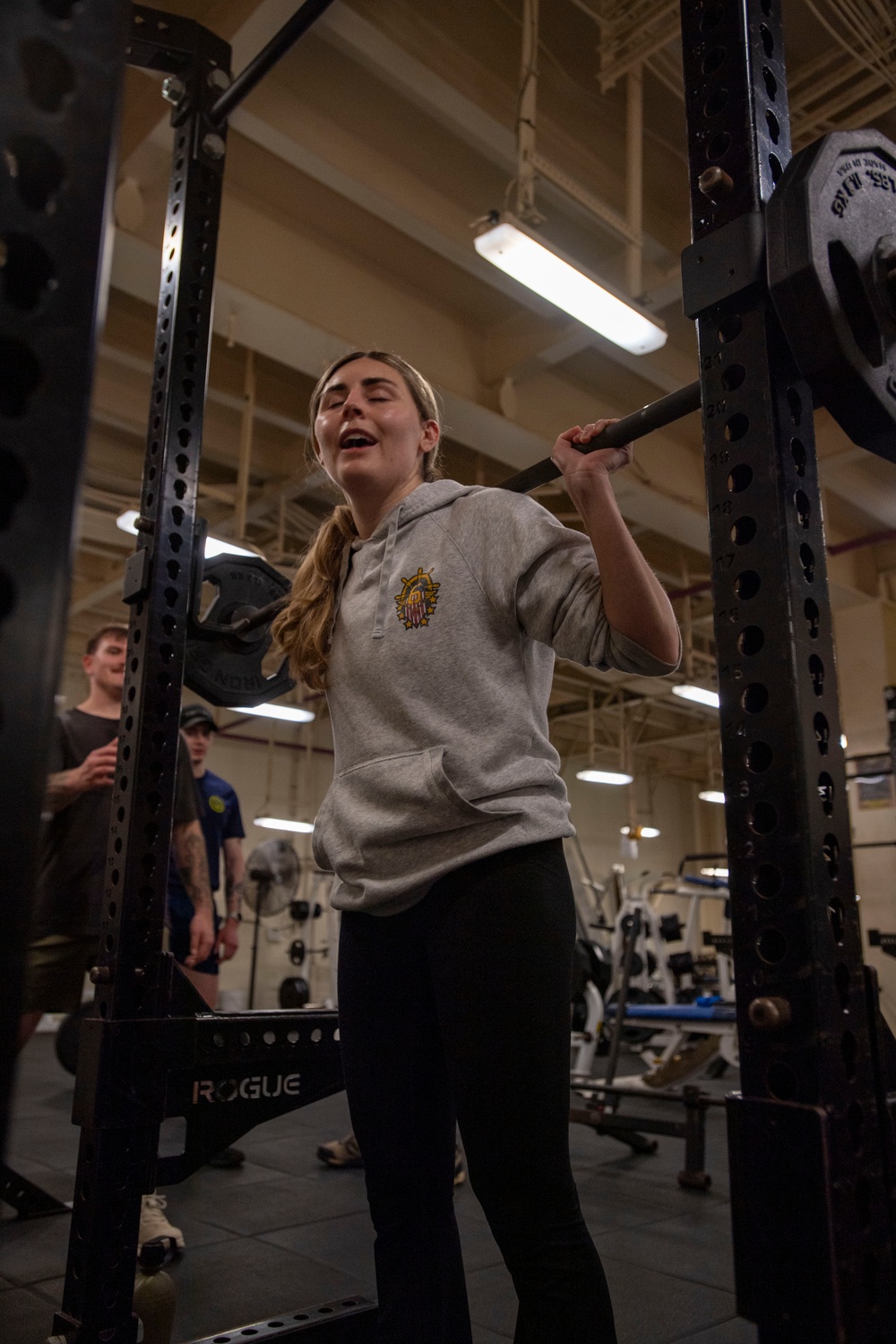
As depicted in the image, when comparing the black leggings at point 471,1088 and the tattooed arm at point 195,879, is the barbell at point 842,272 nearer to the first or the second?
the black leggings at point 471,1088

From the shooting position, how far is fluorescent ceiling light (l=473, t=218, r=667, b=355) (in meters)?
3.13

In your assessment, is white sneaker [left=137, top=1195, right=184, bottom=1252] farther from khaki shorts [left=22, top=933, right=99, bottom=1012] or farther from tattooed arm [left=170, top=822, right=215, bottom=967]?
tattooed arm [left=170, top=822, right=215, bottom=967]

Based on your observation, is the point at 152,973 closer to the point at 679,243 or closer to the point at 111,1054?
the point at 111,1054

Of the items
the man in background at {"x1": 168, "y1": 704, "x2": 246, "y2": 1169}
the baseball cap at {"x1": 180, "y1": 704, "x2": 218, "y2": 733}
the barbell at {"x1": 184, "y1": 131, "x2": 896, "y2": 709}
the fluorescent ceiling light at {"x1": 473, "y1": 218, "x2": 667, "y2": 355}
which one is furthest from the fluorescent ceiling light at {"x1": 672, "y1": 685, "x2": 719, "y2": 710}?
the barbell at {"x1": 184, "y1": 131, "x2": 896, "y2": 709}

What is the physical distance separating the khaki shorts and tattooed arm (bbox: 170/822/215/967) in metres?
0.38

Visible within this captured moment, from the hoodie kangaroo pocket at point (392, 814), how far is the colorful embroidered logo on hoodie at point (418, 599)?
159mm

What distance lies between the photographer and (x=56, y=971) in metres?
2.45

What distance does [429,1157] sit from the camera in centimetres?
101

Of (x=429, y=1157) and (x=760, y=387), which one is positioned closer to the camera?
(x=760, y=387)

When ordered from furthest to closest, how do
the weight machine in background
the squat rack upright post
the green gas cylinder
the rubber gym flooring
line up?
the rubber gym flooring → the green gas cylinder → the squat rack upright post → the weight machine in background

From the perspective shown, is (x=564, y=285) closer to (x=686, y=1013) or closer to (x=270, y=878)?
(x=686, y=1013)

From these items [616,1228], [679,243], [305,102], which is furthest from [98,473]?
[616,1228]

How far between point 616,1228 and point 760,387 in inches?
94.6

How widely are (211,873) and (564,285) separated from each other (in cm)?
244
